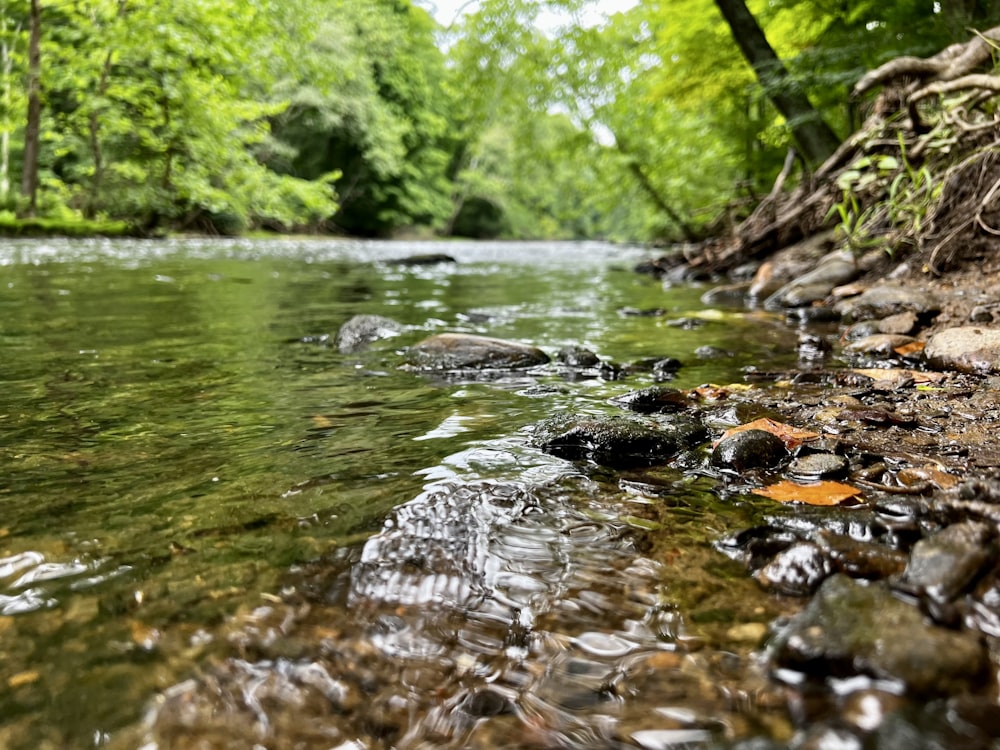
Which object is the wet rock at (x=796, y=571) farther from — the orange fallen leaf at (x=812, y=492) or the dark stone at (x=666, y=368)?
the dark stone at (x=666, y=368)

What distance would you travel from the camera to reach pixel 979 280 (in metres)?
4.57

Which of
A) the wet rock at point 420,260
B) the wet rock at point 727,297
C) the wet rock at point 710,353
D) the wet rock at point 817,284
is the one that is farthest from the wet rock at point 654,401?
the wet rock at point 420,260

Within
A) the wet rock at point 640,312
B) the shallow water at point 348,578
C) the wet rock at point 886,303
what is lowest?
the shallow water at point 348,578

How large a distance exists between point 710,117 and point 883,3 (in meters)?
6.06

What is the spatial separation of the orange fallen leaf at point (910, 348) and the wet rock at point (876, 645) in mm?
2902

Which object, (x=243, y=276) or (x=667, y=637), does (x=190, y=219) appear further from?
(x=667, y=637)

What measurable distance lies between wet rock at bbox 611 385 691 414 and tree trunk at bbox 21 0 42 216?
55.0 ft

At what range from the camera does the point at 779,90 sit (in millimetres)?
8031

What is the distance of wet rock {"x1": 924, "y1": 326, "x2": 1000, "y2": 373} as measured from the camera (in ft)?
9.32

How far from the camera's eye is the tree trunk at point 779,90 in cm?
824

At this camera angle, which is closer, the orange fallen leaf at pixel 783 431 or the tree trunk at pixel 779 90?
the orange fallen leaf at pixel 783 431

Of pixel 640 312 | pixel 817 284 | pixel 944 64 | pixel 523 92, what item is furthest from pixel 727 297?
pixel 523 92

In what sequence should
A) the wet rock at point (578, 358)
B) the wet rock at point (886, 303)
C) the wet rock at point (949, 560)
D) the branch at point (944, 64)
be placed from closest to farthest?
1. the wet rock at point (949, 560)
2. the wet rock at point (578, 358)
3. the wet rock at point (886, 303)
4. the branch at point (944, 64)

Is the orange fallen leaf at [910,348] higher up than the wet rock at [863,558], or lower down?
higher up
